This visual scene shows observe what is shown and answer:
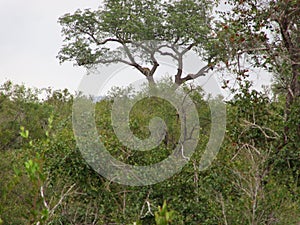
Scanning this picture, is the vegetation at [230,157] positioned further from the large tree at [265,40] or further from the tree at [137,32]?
the tree at [137,32]

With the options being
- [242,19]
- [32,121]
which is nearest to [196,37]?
[32,121]

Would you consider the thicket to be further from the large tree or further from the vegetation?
the large tree

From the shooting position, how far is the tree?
27.2 meters

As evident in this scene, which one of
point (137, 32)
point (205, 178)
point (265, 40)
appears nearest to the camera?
point (265, 40)

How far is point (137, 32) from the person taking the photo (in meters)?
26.8

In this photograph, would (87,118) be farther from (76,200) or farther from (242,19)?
(242,19)

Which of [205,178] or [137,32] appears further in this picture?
[137,32]

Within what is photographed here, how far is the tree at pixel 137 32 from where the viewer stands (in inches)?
1070

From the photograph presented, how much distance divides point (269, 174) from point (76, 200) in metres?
4.37

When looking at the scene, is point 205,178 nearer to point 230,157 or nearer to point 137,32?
point 230,157

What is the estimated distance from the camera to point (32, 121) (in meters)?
22.7

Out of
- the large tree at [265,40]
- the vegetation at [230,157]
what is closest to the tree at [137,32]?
the vegetation at [230,157]

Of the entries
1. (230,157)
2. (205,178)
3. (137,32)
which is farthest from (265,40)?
(137,32)

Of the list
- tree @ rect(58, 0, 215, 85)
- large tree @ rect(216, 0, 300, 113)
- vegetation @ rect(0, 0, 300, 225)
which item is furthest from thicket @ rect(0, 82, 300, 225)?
tree @ rect(58, 0, 215, 85)
